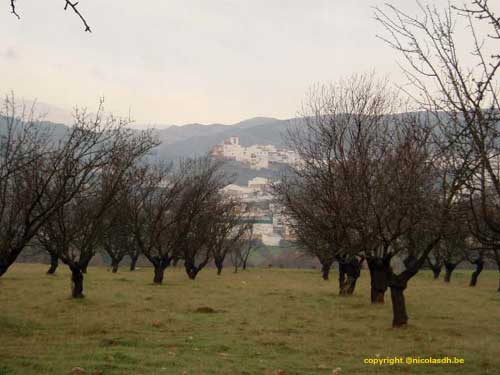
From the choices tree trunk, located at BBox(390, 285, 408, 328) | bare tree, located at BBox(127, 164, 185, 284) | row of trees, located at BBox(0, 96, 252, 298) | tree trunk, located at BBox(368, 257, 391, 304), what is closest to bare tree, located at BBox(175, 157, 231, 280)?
row of trees, located at BBox(0, 96, 252, 298)

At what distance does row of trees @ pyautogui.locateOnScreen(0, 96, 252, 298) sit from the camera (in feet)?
59.7

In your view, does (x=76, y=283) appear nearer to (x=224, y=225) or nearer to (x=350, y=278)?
(x=350, y=278)

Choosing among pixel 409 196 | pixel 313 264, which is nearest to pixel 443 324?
pixel 409 196

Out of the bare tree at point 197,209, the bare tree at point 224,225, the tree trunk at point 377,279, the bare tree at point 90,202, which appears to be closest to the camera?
the tree trunk at point 377,279

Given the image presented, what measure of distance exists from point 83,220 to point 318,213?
1149 centimetres

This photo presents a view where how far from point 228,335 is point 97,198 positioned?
14488 millimetres

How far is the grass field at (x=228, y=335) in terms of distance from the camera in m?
11.3

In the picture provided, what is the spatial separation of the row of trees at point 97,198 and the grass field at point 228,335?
276cm

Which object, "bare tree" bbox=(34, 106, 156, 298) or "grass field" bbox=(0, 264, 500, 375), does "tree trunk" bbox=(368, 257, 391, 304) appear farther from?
"bare tree" bbox=(34, 106, 156, 298)

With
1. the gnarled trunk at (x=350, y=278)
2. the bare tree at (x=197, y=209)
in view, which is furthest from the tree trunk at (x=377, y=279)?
the bare tree at (x=197, y=209)

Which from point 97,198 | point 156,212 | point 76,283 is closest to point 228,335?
point 76,283

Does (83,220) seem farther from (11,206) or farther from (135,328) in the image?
(135,328)

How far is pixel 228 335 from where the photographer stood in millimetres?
15523

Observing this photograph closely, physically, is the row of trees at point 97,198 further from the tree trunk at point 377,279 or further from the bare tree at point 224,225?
the tree trunk at point 377,279
